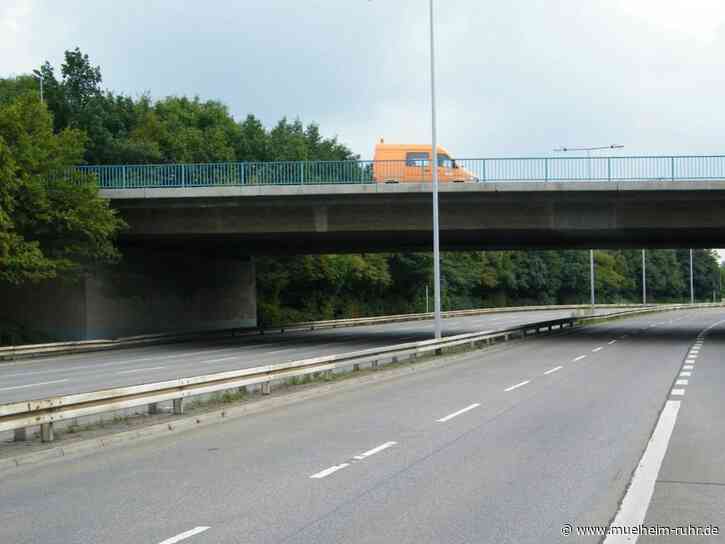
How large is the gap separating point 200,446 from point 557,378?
10964 mm

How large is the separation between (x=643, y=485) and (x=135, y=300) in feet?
106

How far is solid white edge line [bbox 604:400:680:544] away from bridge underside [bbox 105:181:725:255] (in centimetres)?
2115

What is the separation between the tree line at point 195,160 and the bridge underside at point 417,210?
2444 millimetres

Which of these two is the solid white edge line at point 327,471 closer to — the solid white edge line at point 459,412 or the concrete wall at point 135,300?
the solid white edge line at point 459,412

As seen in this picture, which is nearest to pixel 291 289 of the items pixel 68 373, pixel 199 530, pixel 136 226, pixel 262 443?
pixel 136 226

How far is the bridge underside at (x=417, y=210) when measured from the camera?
32062 mm

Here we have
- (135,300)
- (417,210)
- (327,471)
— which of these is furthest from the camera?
(135,300)

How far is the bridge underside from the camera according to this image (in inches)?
1262

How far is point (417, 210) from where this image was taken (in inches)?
1335

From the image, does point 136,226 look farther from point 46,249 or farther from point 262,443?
point 262,443

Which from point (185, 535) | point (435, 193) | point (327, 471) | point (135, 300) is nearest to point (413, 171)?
point (435, 193)

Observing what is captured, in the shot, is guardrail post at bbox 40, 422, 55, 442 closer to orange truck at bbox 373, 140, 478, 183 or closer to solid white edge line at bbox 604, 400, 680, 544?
solid white edge line at bbox 604, 400, 680, 544

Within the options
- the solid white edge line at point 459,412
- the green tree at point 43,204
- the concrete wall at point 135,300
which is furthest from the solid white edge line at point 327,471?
the concrete wall at point 135,300

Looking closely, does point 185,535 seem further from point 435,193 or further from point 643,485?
point 435,193
